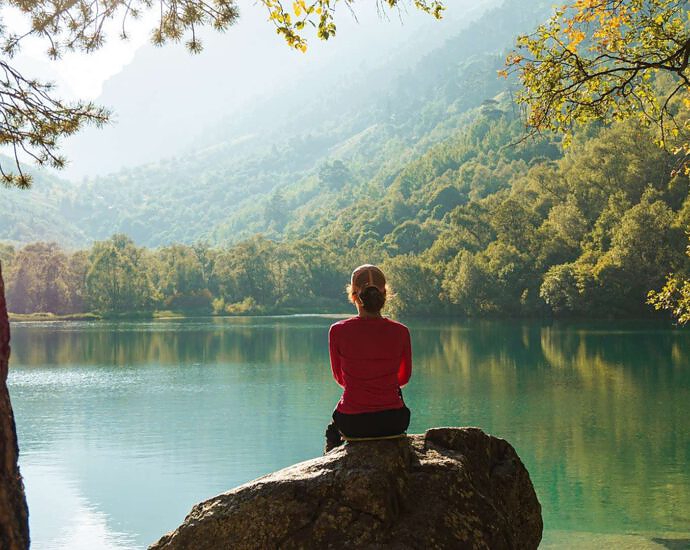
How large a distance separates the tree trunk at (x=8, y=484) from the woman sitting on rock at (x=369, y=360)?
6.31 ft

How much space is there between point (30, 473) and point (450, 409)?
12502mm

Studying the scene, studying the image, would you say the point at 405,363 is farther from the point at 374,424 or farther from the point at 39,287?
the point at 39,287

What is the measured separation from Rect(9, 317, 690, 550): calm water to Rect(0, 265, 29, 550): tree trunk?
9.74 metres

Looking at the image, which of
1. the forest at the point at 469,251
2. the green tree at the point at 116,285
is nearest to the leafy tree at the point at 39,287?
the forest at the point at 469,251

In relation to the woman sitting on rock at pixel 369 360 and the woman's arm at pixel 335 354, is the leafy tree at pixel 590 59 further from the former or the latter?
the woman's arm at pixel 335 354

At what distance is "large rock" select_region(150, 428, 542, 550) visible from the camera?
473 cm

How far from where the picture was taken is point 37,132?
754 cm

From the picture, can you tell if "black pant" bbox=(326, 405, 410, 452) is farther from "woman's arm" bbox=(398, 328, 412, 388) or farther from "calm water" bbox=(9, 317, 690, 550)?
"calm water" bbox=(9, 317, 690, 550)

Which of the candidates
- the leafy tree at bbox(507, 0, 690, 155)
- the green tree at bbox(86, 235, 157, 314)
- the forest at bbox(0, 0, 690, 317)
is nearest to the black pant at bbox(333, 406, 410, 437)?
the leafy tree at bbox(507, 0, 690, 155)

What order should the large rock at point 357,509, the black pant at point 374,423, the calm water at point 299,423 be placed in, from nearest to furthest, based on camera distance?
the large rock at point 357,509
the black pant at point 374,423
the calm water at point 299,423

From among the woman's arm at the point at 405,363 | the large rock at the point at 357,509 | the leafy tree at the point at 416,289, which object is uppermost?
the leafy tree at the point at 416,289

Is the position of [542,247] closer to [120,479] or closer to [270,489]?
[120,479]

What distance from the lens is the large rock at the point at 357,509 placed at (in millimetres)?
4727

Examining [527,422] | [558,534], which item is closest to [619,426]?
[527,422]
